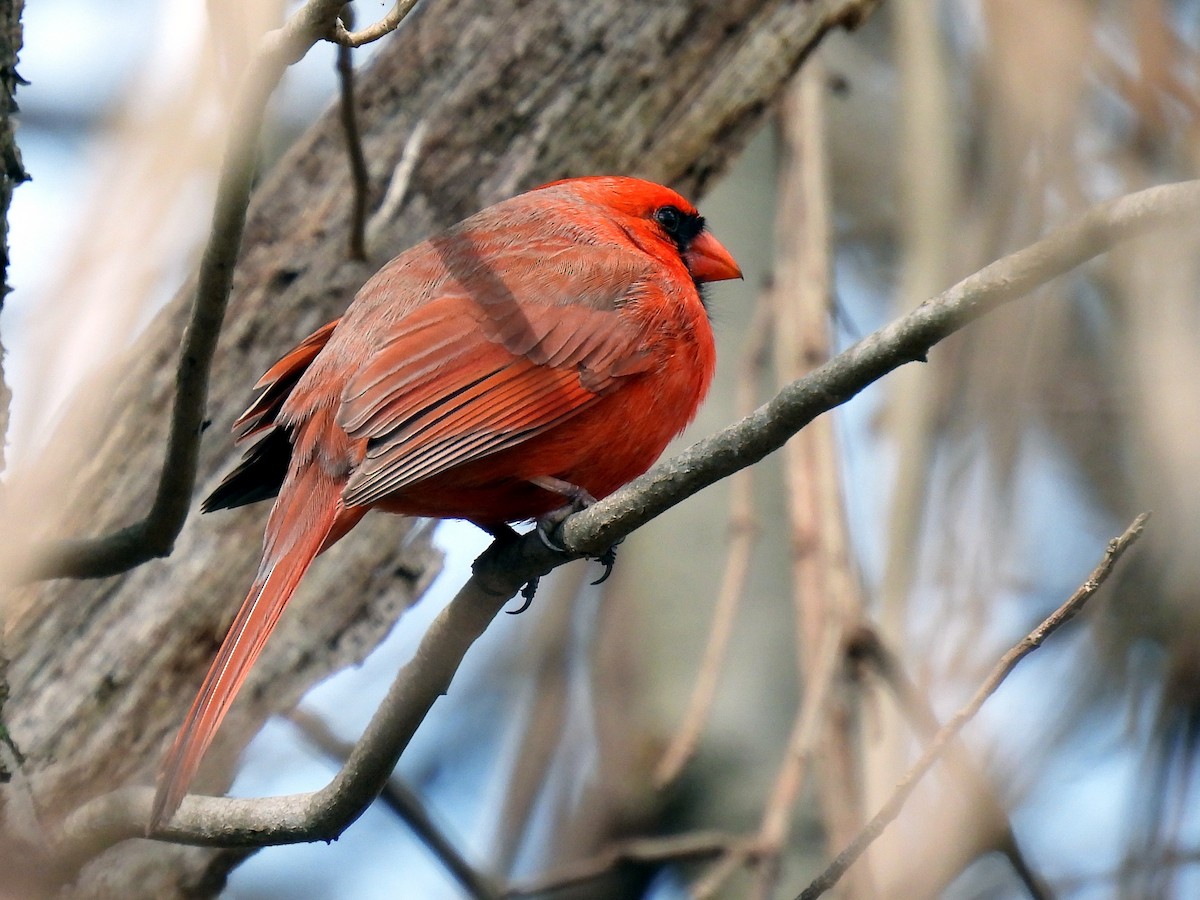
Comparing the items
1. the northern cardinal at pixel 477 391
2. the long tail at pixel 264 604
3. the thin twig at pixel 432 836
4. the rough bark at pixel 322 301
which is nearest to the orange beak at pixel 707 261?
the rough bark at pixel 322 301

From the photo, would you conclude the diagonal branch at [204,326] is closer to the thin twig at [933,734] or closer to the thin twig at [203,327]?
A: the thin twig at [203,327]

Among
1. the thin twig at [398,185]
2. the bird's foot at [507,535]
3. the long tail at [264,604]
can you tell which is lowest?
the bird's foot at [507,535]

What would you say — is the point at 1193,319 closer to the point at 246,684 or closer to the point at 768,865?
the point at 768,865

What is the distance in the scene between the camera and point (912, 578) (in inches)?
171

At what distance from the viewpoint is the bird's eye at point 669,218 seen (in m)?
4.46

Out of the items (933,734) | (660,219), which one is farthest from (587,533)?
(660,219)

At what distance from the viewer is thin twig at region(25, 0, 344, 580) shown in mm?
2387

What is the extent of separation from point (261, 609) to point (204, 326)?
64 cm

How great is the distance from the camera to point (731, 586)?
439 cm

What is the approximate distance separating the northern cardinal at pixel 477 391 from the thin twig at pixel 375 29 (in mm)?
1008

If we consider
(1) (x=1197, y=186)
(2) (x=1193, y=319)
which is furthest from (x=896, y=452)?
(1) (x=1197, y=186)

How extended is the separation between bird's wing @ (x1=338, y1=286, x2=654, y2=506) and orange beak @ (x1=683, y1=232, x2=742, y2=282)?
33.2 inches

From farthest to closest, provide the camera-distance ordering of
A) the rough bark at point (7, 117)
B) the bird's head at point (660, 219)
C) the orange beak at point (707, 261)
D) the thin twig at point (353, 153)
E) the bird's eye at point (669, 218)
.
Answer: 1. the orange beak at point (707, 261)
2. the bird's eye at point (669, 218)
3. the bird's head at point (660, 219)
4. the thin twig at point (353, 153)
5. the rough bark at point (7, 117)

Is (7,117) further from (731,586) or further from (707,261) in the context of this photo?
(731,586)
